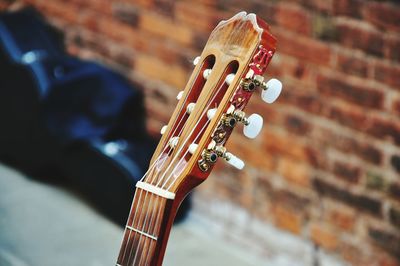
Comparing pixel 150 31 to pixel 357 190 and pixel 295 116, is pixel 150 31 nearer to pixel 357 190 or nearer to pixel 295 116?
pixel 295 116

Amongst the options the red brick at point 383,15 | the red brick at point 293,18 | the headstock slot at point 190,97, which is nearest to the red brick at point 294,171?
the red brick at point 293,18

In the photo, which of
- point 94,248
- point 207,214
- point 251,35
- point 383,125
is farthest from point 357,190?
point 251,35

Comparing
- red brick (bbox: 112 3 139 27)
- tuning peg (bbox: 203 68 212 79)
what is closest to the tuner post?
tuning peg (bbox: 203 68 212 79)

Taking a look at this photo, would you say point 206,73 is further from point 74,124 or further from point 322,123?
point 74,124

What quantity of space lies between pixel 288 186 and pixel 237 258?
1.18 ft

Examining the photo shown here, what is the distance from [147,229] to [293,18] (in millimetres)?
1295

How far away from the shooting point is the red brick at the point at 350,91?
2.50 m

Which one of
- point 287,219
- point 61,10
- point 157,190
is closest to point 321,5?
point 287,219

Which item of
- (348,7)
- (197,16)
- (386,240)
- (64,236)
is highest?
(197,16)

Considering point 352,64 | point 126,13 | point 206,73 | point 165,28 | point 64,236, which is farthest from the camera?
point 126,13

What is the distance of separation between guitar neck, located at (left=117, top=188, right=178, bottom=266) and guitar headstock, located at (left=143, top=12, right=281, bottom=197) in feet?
0.12

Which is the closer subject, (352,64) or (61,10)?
(352,64)

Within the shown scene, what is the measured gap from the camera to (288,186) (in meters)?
2.78

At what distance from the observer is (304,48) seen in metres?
2.65
